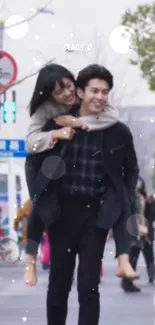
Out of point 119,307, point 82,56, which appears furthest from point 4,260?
point 119,307

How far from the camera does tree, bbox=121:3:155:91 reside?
1739 cm

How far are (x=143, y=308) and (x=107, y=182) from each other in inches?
165

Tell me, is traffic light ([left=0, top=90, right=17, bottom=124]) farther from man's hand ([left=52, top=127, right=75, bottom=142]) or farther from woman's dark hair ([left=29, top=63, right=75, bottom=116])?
man's hand ([left=52, top=127, right=75, bottom=142])

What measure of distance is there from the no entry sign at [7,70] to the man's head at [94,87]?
9332mm

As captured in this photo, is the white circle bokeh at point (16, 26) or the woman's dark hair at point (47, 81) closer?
the woman's dark hair at point (47, 81)

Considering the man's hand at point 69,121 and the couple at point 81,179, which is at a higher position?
the man's hand at point 69,121

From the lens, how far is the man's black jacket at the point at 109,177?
4766 millimetres

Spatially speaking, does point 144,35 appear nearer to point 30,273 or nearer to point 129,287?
point 129,287

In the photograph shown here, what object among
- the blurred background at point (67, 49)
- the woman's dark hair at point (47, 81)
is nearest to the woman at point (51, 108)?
the woman's dark hair at point (47, 81)

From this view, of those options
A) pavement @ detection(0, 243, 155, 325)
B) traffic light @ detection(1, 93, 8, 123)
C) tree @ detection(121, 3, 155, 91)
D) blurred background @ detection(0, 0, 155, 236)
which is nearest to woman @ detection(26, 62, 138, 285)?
pavement @ detection(0, 243, 155, 325)

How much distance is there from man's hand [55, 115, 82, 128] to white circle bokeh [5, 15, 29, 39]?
9522mm

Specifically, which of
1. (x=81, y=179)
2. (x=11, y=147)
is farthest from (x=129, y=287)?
(x=11, y=147)

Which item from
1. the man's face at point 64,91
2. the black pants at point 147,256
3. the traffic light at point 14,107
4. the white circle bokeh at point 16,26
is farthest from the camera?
the traffic light at point 14,107

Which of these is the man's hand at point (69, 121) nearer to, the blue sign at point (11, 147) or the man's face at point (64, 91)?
the man's face at point (64, 91)
